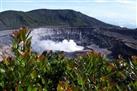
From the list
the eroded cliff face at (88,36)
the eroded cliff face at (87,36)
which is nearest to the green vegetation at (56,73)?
the eroded cliff face at (87,36)

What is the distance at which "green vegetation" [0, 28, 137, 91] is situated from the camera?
583cm

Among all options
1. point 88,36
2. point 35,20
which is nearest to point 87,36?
point 88,36

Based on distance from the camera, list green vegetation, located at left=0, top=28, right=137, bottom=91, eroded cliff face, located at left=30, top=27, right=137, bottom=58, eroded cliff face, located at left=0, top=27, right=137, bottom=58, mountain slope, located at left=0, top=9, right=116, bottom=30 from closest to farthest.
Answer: green vegetation, located at left=0, top=28, right=137, bottom=91 < eroded cliff face, located at left=0, top=27, right=137, bottom=58 < eroded cliff face, located at left=30, top=27, right=137, bottom=58 < mountain slope, located at left=0, top=9, right=116, bottom=30

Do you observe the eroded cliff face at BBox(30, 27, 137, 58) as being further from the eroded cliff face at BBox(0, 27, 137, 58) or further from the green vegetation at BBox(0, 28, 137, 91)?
the green vegetation at BBox(0, 28, 137, 91)

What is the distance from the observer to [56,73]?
24.6 feet

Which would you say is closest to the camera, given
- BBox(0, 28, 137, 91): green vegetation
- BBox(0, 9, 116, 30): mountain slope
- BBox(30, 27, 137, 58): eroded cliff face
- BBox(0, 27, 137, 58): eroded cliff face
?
BBox(0, 28, 137, 91): green vegetation

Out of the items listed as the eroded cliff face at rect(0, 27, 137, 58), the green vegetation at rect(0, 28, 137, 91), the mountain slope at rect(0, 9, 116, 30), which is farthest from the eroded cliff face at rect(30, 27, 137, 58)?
the green vegetation at rect(0, 28, 137, 91)

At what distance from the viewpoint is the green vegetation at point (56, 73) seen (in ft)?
19.1

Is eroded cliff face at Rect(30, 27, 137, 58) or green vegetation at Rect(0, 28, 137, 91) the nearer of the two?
green vegetation at Rect(0, 28, 137, 91)

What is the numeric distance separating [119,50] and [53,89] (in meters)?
97.9


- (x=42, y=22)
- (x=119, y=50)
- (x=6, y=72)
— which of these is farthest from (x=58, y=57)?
(x=42, y=22)

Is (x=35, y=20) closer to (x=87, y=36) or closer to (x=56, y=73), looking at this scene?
(x=87, y=36)

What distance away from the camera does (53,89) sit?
22.2 feet

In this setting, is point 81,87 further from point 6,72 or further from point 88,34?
point 88,34
